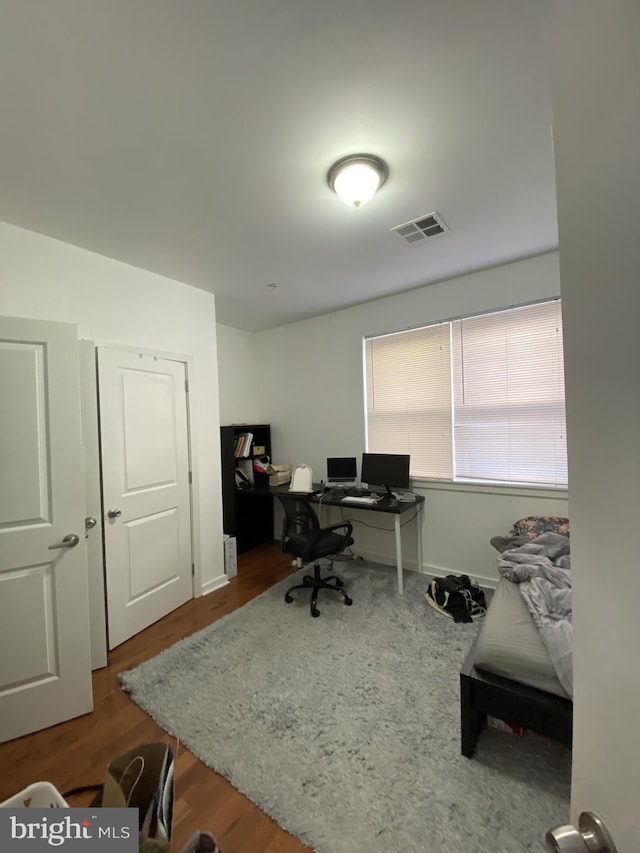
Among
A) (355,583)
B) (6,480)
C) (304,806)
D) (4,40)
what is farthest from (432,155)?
(355,583)

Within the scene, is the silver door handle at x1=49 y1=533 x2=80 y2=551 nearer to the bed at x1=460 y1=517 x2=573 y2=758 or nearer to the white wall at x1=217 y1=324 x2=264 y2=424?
the bed at x1=460 y1=517 x2=573 y2=758

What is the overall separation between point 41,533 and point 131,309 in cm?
164

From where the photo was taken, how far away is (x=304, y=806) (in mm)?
1285

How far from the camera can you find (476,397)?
300 centimetres

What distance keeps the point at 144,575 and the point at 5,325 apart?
1841mm

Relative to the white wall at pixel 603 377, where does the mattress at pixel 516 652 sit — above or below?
below

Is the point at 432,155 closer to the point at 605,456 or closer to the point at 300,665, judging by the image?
the point at 605,456

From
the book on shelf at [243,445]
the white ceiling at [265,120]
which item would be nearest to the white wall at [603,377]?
the white ceiling at [265,120]

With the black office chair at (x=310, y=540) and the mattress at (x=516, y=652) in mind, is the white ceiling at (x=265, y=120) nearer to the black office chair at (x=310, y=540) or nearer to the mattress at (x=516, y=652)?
the black office chair at (x=310, y=540)

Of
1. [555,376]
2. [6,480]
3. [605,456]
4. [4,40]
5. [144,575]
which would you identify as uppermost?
[4,40]

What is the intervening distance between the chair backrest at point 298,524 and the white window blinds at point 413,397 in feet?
3.89

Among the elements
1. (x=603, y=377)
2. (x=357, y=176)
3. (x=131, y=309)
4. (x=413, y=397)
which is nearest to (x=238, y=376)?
(x=131, y=309)

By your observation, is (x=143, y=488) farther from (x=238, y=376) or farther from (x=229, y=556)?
(x=238, y=376)

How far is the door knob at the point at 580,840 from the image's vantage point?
0.42 metres
